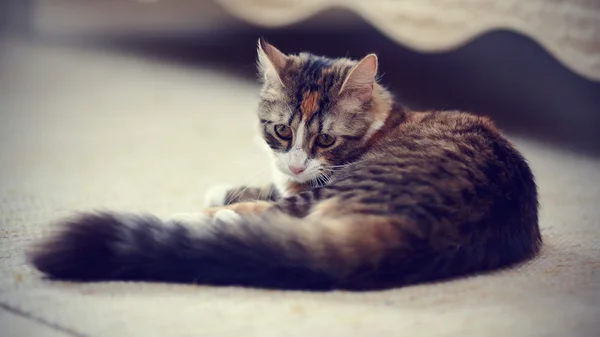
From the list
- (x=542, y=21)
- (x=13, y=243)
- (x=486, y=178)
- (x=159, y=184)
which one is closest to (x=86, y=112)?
(x=159, y=184)

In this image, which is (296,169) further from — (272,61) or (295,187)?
(272,61)

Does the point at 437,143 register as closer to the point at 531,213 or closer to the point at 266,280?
the point at 531,213

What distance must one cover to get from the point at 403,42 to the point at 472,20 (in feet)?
0.79

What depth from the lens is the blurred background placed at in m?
2.30

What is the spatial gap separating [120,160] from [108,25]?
7.03 feet

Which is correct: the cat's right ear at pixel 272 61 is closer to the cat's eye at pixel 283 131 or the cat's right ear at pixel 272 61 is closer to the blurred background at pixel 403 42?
the cat's eye at pixel 283 131

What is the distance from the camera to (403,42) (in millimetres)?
2473

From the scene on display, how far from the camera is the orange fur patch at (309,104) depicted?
1631mm

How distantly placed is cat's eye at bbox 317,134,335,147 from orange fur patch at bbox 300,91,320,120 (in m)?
0.05

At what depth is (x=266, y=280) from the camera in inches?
49.6

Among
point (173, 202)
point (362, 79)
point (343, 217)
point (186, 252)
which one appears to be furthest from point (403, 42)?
point (186, 252)

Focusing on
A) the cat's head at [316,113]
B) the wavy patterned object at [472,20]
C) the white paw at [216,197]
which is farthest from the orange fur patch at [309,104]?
the wavy patterned object at [472,20]

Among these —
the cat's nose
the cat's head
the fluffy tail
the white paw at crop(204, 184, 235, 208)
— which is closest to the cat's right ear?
the cat's head

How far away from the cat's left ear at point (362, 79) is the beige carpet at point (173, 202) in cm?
51
